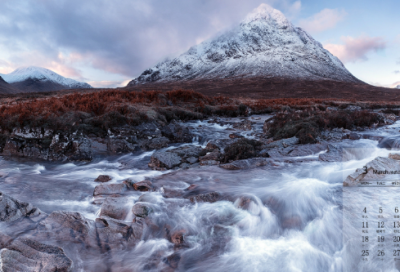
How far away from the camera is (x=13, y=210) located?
12.8ft

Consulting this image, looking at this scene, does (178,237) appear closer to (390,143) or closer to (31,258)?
(31,258)

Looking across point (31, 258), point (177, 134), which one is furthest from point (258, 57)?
point (31, 258)

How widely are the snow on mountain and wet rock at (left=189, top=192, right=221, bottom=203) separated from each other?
93.3 m

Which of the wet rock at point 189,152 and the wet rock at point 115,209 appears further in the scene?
the wet rock at point 189,152

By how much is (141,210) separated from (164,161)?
3.26 metres

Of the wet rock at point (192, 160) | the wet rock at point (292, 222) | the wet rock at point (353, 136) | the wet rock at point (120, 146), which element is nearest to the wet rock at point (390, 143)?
the wet rock at point (353, 136)

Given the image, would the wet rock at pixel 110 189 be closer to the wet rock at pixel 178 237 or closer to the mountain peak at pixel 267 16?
A: the wet rock at pixel 178 237

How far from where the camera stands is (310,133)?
8.92 meters

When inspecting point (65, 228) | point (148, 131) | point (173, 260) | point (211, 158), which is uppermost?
point (148, 131)

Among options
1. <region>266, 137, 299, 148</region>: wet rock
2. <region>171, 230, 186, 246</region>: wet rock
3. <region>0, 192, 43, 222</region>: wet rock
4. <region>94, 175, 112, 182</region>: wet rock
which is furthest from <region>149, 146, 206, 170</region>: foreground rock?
<region>0, 192, 43, 222</region>: wet rock

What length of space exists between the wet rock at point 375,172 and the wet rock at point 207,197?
316cm

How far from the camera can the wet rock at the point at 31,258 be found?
272cm

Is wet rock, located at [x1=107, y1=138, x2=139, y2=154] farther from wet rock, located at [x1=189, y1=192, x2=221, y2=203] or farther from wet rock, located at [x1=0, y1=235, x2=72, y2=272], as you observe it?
wet rock, located at [x1=0, y1=235, x2=72, y2=272]

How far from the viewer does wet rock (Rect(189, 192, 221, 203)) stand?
5.16 m
